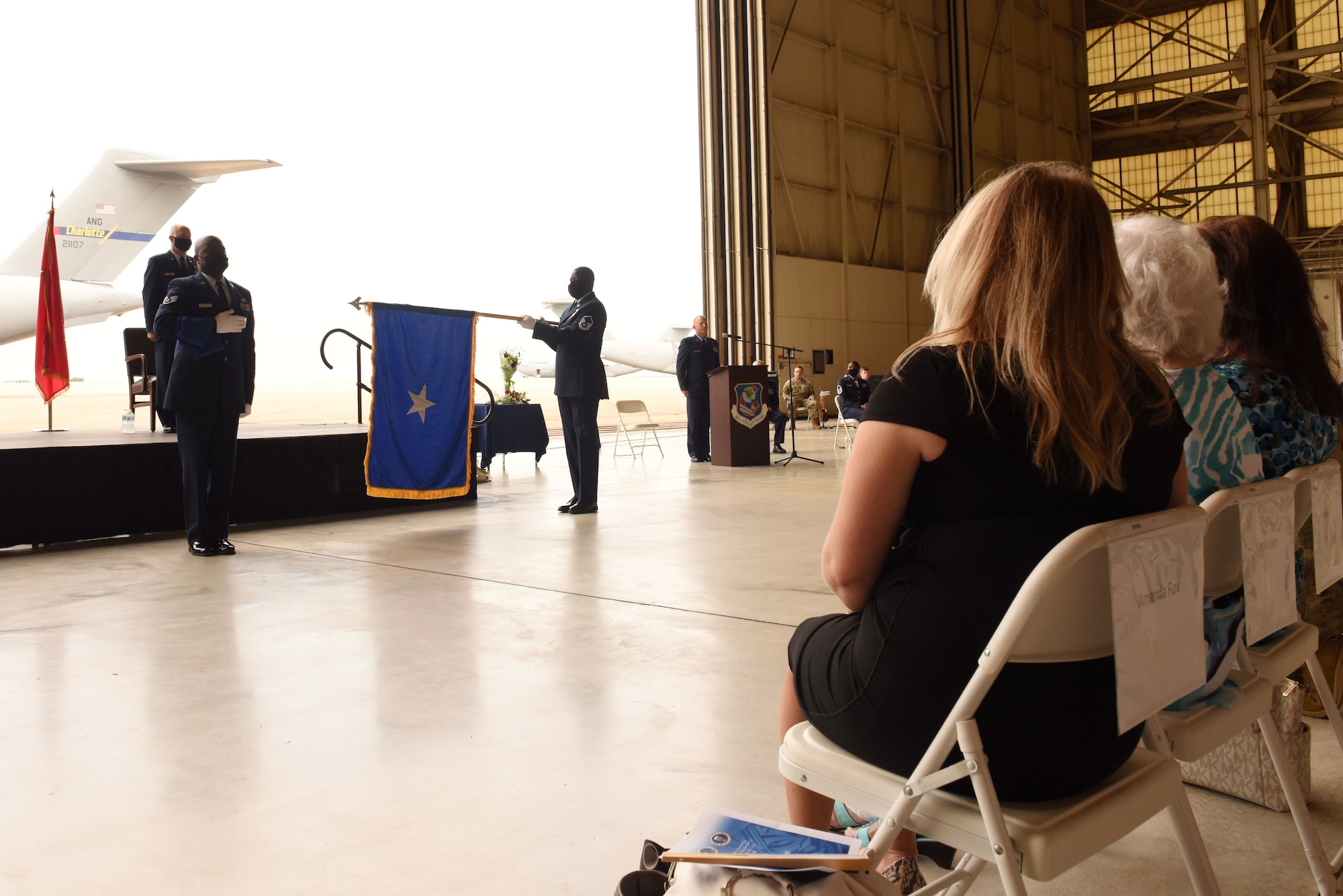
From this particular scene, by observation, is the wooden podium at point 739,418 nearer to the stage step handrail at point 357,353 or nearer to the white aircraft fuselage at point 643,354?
the stage step handrail at point 357,353

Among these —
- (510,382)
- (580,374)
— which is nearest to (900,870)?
(580,374)

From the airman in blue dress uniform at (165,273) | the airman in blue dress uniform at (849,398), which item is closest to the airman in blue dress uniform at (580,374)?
the airman in blue dress uniform at (165,273)

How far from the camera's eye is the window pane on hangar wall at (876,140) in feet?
52.7

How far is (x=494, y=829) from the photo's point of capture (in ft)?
5.90

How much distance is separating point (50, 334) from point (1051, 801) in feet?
25.9

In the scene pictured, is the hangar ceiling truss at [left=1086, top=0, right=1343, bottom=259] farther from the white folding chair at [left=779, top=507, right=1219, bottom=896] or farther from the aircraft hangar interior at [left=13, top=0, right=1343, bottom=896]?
the white folding chair at [left=779, top=507, right=1219, bottom=896]

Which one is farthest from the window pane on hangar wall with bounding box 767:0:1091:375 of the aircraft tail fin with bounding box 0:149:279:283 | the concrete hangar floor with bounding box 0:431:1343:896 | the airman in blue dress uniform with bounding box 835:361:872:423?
the concrete hangar floor with bounding box 0:431:1343:896

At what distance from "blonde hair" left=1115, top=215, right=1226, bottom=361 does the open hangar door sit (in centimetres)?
1176

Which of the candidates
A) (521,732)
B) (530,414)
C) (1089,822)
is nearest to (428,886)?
(521,732)

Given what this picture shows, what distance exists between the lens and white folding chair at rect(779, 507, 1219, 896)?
3.34 feet

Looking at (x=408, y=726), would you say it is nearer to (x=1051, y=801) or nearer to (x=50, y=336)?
(x=1051, y=801)

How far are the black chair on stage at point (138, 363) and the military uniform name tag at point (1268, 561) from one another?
7713 mm

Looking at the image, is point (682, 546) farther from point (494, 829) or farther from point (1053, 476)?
point (1053, 476)

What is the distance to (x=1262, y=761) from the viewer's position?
1.85m
